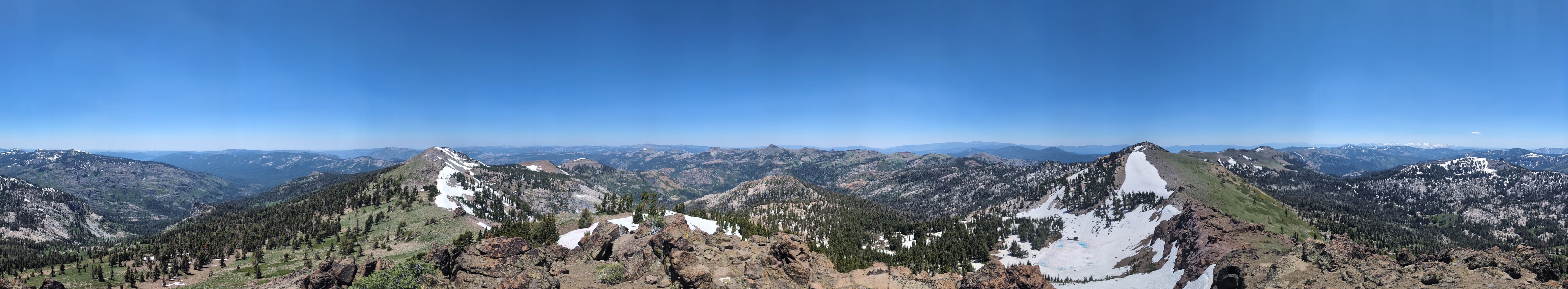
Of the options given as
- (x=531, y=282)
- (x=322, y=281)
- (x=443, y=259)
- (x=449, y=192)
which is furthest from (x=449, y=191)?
(x=531, y=282)

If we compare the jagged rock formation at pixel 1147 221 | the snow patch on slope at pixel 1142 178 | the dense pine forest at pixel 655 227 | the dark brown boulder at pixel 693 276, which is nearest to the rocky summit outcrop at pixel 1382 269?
the jagged rock formation at pixel 1147 221

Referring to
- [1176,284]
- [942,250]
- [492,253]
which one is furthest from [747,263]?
[942,250]

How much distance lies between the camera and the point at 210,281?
164 feet

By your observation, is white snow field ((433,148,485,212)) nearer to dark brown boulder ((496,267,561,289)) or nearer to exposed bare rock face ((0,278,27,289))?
exposed bare rock face ((0,278,27,289))

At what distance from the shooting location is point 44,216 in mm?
158250

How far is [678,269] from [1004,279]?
68.9 ft

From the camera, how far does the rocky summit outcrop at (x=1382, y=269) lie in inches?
1128

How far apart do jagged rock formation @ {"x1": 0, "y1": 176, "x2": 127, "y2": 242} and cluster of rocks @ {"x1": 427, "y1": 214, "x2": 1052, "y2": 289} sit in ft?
646

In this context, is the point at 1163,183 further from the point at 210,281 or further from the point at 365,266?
the point at 210,281

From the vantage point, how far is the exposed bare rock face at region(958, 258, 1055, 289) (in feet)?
101

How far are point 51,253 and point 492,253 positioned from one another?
4568 inches

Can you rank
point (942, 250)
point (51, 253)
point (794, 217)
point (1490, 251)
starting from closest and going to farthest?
1. point (1490, 251)
2. point (51, 253)
3. point (942, 250)
4. point (794, 217)

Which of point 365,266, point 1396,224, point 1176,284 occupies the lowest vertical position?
point 1396,224

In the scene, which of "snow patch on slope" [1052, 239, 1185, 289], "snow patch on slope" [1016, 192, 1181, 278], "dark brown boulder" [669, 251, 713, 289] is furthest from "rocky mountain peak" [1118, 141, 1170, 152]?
"dark brown boulder" [669, 251, 713, 289]
